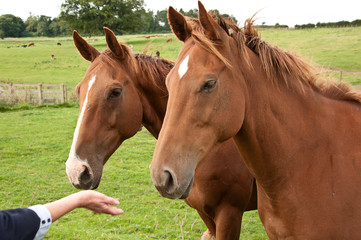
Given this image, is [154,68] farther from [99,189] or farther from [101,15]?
[101,15]

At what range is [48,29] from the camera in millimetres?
76312

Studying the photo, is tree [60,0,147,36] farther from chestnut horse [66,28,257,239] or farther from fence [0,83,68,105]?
chestnut horse [66,28,257,239]

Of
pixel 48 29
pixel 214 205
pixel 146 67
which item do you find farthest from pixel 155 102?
pixel 48 29

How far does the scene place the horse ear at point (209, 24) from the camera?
2059mm

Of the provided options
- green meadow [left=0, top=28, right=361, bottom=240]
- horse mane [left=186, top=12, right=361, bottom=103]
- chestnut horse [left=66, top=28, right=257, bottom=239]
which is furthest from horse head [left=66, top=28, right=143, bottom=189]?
horse mane [left=186, top=12, right=361, bottom=103]

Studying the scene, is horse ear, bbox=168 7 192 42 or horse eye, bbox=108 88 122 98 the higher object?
horse ear, bbox=168 7 192 42

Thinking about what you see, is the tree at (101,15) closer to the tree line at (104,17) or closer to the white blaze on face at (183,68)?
the tree line at (104,17)

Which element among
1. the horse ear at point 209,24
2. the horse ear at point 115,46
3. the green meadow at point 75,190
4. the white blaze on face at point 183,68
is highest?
the horse ear at point 209,24

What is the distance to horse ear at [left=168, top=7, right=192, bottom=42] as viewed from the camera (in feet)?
7.43

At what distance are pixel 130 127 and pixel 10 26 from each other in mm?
81310

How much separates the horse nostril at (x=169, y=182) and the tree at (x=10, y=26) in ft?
256

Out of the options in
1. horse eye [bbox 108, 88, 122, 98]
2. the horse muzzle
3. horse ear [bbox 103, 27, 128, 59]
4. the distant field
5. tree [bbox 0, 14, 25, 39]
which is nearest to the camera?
the horse muzzle

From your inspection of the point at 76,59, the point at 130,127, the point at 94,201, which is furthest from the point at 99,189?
the point at 76,59

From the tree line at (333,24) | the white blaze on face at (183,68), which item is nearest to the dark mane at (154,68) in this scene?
the white blaze on face at (183,68)
